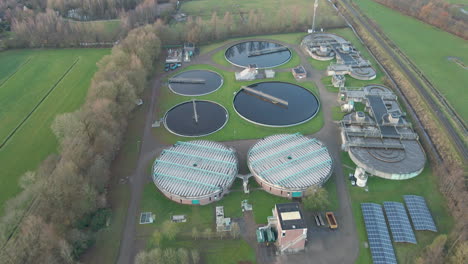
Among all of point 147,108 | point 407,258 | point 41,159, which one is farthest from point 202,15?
point 407,258

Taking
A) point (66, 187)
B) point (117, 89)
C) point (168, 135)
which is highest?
point (117, 89)

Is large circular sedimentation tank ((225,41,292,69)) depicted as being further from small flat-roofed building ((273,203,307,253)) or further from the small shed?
small flat-roofed building ((273,203,307,253))

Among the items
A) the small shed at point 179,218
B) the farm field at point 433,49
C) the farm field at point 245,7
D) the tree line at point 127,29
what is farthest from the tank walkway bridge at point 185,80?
the farm field at point 433,49

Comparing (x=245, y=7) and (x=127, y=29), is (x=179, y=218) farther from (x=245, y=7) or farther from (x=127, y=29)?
(x=245, y=7)

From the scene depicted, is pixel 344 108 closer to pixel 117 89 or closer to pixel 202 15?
pixel 117 89

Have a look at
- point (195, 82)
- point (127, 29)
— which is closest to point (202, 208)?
point (195, 82)
